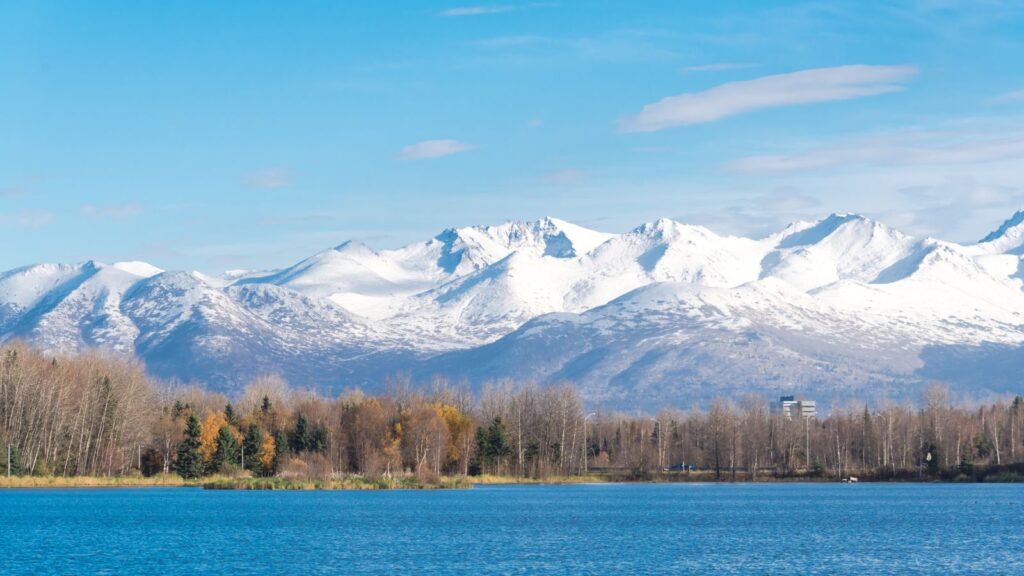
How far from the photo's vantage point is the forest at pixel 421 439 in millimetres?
118688

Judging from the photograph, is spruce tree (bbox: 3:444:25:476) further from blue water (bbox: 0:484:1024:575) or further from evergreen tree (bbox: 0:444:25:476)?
blue water (bbox: 0:484:1024:575)

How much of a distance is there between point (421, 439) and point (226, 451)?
18.7 meters

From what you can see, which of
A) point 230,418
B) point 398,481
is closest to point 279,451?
point 398,481

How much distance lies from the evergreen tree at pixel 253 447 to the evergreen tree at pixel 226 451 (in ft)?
3.16

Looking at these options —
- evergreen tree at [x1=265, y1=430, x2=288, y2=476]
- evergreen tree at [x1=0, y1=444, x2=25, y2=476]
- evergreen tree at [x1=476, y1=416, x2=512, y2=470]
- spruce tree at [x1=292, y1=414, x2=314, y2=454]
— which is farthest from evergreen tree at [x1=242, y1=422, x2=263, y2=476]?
evergreen tree at [x1=476, y1=416, x2=512, y2=470]

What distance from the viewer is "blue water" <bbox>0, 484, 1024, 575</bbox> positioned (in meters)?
58.4

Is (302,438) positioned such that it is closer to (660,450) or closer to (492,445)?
(492,445)

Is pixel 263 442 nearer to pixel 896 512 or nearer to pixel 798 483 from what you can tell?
pixel 896 512

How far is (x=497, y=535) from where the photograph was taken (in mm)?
73750

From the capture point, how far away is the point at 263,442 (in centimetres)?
12825

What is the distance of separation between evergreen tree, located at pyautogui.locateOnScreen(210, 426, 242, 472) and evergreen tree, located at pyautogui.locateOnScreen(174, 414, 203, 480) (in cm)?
150

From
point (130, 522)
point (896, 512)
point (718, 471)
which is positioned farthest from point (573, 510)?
point (718, 471)

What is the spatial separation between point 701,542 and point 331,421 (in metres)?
83.5

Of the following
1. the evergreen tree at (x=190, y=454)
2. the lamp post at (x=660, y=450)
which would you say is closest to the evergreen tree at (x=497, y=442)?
the evergreen tree at (x=190, y=454)
